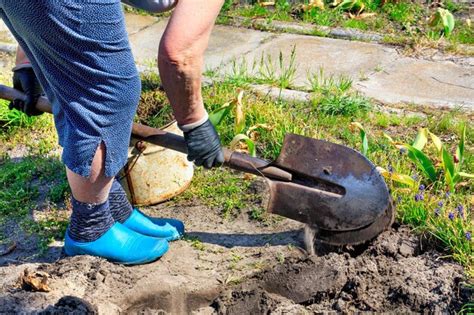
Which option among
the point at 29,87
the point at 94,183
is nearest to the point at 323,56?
the point at 29,87

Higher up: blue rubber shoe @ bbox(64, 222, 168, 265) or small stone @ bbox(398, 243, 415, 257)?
small stone @ bbox(398, 243, 415, 257)

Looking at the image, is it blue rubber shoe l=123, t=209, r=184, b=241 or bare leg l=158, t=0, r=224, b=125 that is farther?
blue rubber shoe l=123, t=209, r=184, b=241

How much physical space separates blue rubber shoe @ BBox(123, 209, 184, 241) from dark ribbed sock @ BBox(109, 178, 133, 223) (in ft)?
0.12

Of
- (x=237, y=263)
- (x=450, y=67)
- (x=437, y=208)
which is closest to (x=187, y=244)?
(x=237, y=263)

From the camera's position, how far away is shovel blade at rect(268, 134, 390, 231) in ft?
10.9

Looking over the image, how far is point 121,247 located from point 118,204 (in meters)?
0.21

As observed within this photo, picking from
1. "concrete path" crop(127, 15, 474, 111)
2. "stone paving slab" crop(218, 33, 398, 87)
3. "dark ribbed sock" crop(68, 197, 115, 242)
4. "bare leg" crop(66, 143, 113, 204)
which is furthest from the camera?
"stone paving slab" crop(218, 33, 398, 87)

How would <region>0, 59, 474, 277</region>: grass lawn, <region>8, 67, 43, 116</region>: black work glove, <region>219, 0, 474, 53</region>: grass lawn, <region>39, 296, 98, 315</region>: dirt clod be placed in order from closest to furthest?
<region>39, 296, 98, 315</region>: dirt clod < <region>0, 59, 474, 277</region>: grass lawn < <region>8, 67, 43, 116</region>: black work glove < <region>219, 0, 474, 53</region>: grass lawn

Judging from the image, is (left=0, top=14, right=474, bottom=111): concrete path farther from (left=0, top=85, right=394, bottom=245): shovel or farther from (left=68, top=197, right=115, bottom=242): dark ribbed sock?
(left=68, top=197, right=115, bottom=242): dark ribbed sock

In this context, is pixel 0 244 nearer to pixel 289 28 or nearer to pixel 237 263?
pixel 237 263

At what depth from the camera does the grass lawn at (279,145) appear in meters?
3.45

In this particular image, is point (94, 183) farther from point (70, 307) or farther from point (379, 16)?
point (379, 16)

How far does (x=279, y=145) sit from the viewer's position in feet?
13.5

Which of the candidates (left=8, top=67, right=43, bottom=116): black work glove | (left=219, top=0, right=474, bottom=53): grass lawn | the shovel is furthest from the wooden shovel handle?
(left=219, top=0, right=474, bottom=53): grass lawn
